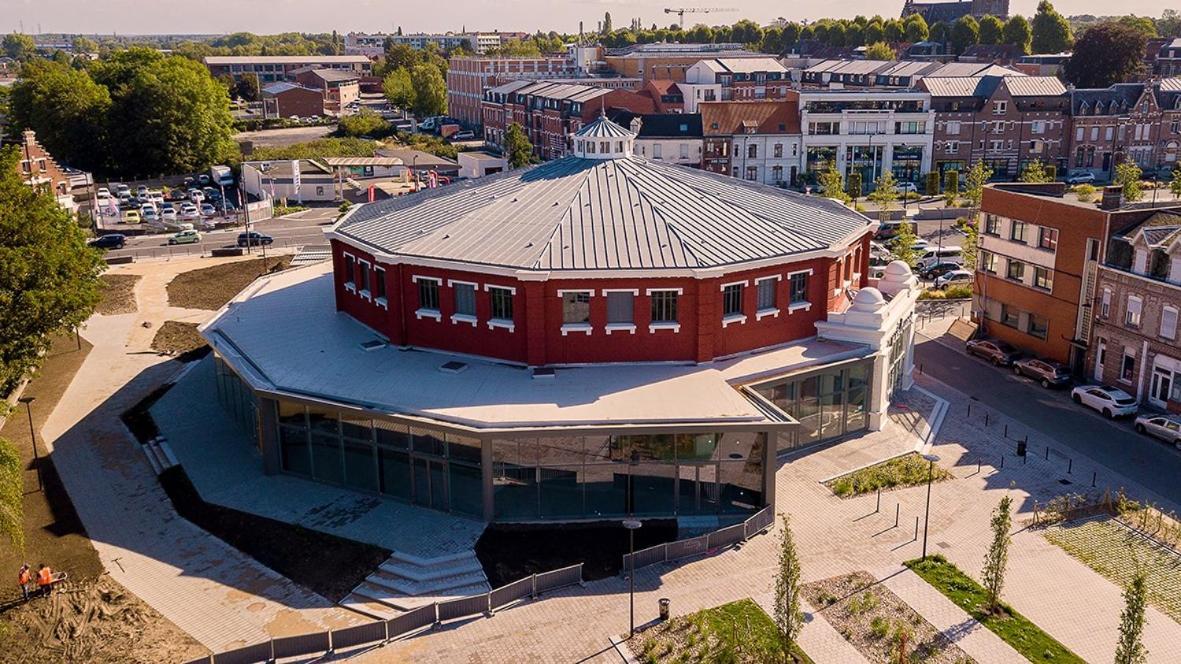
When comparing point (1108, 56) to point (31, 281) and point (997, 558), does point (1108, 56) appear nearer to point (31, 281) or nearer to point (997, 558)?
point (997, 558)

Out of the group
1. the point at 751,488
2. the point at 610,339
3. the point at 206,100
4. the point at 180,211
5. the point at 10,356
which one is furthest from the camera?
the point at 206,100

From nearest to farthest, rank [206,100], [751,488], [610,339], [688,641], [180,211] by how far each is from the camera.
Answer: [688,641], [751,488], [610,339], [180,211], [206,100]

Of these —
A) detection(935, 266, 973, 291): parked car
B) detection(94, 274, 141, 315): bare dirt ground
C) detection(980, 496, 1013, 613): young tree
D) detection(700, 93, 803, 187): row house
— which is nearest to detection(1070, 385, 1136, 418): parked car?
detection(980, 496, 1013, 613): young tree

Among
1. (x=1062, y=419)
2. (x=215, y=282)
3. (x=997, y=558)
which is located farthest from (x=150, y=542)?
(x=215, y=282)

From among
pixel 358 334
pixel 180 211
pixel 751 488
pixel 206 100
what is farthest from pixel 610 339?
pixel 206 100

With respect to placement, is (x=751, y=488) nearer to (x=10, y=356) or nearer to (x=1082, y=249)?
(x=1082, y=249)

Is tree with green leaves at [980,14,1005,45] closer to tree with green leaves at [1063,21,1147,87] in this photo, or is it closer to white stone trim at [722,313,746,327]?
tree with green leaves at [1063,21,1147,87]
